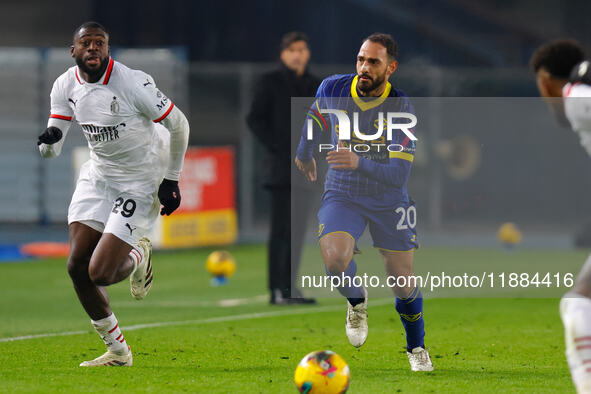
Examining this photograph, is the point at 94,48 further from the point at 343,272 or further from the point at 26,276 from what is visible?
the point at 26,276

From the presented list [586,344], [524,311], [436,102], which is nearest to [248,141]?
[436,102]

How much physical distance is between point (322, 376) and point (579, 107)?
6.67ft

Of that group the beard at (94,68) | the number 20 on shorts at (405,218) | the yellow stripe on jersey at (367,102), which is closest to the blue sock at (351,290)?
the number 20 on shorts at (405,218)

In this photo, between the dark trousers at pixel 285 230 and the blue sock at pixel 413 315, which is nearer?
the blue sock at pixel 413 315

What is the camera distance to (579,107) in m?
5.52

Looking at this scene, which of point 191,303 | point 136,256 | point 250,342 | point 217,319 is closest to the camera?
point 136,256

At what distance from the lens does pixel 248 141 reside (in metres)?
20.5

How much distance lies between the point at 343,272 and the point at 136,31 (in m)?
19.2

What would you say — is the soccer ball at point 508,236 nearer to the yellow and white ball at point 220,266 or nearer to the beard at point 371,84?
the yellow and white ball at point 220,266

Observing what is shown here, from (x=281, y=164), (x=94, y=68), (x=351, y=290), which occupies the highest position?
(x=94, y=68)

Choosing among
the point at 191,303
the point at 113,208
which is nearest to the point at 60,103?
the point at 113,208

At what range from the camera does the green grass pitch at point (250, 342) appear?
7.21 meters

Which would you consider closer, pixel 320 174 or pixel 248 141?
pixel 320 174

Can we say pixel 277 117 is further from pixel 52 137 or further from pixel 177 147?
pixel 52 137
